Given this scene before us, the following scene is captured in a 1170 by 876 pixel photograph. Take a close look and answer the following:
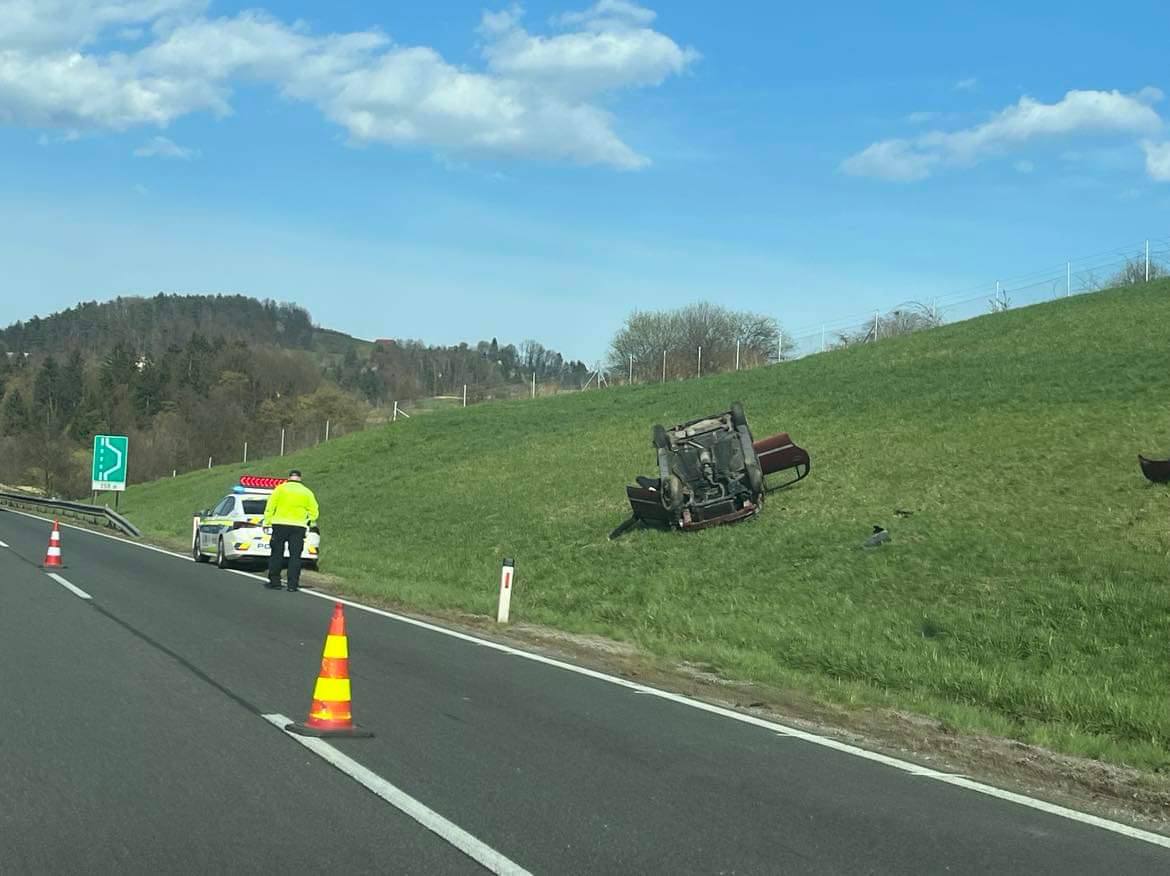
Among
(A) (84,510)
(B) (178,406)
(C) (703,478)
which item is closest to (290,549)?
(C) (703,478)

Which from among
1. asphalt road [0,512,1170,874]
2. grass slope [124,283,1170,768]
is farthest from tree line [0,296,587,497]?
asphalt road [0,512,1170,874]

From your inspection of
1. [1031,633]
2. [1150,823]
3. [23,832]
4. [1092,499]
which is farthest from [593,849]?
[1092,499]

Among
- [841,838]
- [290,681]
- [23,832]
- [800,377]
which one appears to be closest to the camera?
[23,832]

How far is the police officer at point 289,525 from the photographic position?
61.6ft

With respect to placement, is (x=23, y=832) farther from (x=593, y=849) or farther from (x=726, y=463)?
(x=726, y=463)

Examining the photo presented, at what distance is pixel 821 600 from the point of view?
16.1 metres

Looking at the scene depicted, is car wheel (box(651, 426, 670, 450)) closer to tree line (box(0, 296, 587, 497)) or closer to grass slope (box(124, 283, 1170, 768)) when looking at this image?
grass slope (box(124, 283, 1170, 768))

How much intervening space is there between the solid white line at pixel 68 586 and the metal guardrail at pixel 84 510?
18.6m

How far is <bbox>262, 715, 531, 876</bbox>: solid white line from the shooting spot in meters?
5.39

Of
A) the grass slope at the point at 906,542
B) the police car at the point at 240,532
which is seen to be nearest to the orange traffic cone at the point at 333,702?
the grass slope at the point at 906,542

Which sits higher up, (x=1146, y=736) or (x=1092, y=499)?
(x=1092, y=499)

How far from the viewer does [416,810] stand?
6.18m

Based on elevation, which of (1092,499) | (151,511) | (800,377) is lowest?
(151,511)

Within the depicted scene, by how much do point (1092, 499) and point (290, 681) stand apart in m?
13.2
